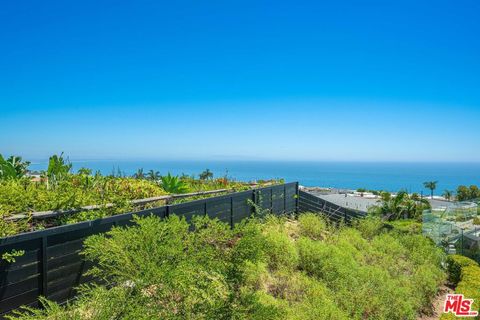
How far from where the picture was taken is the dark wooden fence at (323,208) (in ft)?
47.7

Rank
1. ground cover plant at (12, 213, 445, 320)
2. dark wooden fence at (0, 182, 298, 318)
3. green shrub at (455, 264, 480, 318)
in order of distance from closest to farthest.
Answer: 1. ground cover plant at (12, 213, 445, 320)
2. dark wooden fence at (0, 182, 298, 318)
3. green shrub at (455, 264, 480, 318)

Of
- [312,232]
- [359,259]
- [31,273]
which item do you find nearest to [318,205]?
[312,232]

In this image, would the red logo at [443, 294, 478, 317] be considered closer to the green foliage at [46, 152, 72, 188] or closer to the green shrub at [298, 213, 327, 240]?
the green shrub at [298, 213, 327, 240]

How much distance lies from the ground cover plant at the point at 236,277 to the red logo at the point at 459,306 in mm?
498

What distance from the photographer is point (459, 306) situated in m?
9.58

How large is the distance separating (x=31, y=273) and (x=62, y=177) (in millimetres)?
3520

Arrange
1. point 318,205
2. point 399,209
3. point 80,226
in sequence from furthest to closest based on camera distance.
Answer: point 399,209
point 318,205
point 80,226

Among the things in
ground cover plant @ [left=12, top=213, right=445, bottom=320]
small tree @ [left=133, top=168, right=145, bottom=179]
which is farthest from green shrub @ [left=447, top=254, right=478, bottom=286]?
small tree @ [left=133, top=168, right=145, bottom=179]

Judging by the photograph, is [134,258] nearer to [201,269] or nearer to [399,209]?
[201,269]

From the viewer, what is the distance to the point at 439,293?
11656 millimetres

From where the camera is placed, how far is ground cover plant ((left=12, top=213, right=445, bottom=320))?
13.2 feet

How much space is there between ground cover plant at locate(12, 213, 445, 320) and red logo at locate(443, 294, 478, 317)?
498 millimetres

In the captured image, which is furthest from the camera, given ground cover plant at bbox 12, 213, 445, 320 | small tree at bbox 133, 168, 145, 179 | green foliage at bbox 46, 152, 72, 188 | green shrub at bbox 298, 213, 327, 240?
small tree at bbox 133, 168, 145, 179

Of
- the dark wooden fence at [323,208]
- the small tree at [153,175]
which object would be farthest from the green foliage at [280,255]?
the dark wooden fence at [323,208]
